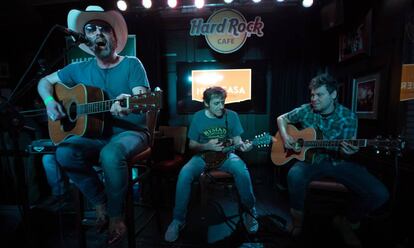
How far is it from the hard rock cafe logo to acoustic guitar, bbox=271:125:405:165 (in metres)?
1.98

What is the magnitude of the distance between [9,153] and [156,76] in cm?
286

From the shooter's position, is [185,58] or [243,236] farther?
[185,58]

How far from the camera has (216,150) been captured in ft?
6.99

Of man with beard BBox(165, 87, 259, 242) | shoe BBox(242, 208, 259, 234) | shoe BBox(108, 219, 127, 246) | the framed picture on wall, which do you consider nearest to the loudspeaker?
the framed picture on wall

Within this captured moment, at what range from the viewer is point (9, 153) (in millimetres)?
1266

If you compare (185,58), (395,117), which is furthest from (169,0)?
(395,117)

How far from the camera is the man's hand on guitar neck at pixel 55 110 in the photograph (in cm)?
157

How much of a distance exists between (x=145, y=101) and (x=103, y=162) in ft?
1.53

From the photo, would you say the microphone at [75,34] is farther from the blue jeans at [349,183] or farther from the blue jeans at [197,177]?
the blue jeans at [349,183]

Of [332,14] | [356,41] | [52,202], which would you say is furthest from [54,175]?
[332,14]

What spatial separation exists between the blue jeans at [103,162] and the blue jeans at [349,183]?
141cm

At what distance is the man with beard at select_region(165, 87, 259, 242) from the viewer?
6.45 ft

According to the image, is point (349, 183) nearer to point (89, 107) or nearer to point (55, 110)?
point (89, 107)

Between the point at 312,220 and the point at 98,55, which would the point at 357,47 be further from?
the point at 98,55
